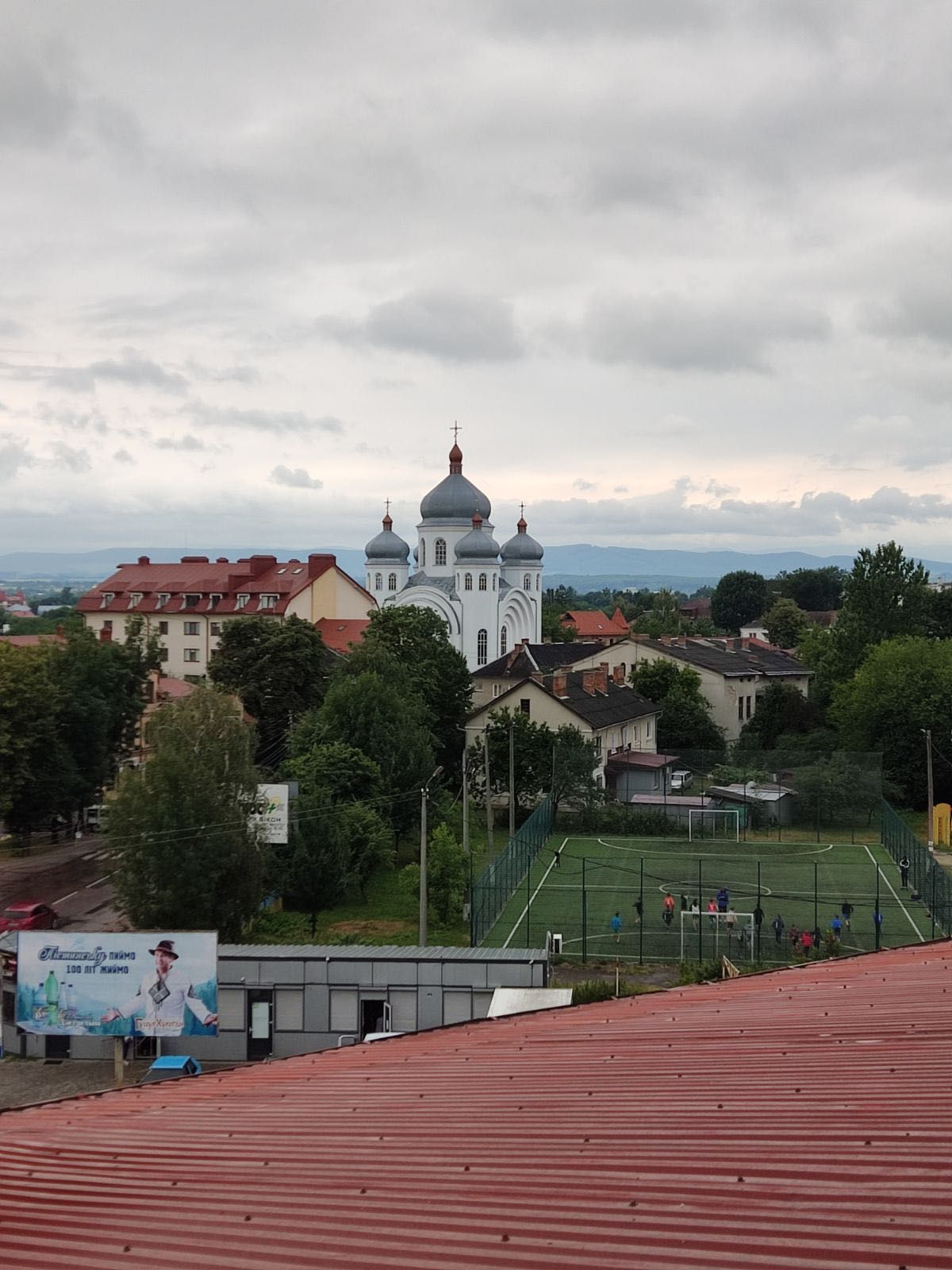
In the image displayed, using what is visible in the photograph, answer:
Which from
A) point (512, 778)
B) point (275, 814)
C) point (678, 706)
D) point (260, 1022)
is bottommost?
point (260, 1022)

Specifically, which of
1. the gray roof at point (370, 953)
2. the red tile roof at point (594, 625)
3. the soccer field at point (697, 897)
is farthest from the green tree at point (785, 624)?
the gray roof at point (370, 953)

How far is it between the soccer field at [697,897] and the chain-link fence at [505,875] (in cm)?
43

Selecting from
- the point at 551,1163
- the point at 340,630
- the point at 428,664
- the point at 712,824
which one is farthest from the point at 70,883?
the point at 340,630

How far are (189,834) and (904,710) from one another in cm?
3779

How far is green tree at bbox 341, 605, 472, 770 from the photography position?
54.2 m

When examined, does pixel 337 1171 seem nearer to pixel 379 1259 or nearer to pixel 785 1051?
pixel 379 1259

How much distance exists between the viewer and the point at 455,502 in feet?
310

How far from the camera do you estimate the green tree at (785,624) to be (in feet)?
450

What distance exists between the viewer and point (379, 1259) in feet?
16.5

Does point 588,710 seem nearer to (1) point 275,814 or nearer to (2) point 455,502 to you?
(1) point 275,814

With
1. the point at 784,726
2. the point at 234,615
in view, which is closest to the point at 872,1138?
the point at 784,726

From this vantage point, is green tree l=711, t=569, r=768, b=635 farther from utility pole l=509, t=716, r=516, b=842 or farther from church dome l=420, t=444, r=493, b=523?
utility pole l=509, t=716, r=516, b=842

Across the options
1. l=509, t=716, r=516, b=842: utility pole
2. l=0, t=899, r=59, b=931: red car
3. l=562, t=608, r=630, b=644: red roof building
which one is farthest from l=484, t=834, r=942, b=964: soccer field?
l=562, t=608, r=630, b=644: red roof building

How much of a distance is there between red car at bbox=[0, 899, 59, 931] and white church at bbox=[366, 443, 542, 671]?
177 feet
